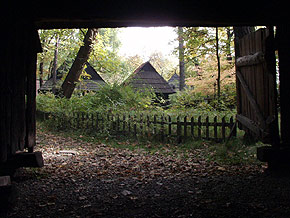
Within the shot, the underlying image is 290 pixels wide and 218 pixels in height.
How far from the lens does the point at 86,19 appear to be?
4.79 m

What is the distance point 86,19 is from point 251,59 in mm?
3401

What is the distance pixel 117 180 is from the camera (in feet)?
17.5

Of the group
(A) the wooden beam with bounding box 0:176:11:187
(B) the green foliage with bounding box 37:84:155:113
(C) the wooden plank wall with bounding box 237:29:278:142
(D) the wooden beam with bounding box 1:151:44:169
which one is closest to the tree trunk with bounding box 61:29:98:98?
(B) the green foliage with bounding box 37:84:155:113

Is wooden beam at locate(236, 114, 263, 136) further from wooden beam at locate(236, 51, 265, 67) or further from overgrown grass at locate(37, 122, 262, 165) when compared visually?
wooden beam at locate(236, 51, 265, 67)

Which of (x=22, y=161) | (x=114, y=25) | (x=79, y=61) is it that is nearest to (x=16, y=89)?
(x=22, y=161)

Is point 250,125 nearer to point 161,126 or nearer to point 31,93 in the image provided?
point 161,126

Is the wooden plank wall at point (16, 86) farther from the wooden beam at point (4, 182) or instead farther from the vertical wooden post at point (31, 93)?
the wooden beam at point (4, 182)

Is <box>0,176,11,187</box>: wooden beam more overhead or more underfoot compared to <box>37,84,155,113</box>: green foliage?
more underfoot

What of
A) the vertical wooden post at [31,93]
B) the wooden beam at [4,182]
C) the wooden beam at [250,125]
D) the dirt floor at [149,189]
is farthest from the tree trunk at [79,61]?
the wooden beam at [4,182]

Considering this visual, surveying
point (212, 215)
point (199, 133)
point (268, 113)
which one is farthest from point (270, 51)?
point (199, 133)

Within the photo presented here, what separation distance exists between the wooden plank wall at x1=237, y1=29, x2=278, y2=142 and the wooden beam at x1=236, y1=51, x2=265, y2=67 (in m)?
0.04

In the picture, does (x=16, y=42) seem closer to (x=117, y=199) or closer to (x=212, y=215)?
(x=117, y=199)

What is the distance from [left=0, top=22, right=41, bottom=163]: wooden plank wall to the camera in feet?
14.8

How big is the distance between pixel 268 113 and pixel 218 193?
191cm
